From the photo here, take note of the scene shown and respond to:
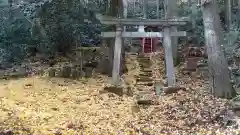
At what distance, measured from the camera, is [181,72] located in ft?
45.8

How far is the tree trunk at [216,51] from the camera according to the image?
9336 mm

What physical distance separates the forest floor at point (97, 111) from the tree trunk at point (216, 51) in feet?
1.49

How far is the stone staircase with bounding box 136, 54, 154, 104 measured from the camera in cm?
1049

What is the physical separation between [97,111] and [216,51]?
11.0 ft

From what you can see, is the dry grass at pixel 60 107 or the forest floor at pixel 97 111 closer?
the forest floor at pixel 97 111

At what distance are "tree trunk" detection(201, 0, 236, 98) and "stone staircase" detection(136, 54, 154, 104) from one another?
1.92 meters

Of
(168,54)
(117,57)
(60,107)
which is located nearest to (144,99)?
(117,57)

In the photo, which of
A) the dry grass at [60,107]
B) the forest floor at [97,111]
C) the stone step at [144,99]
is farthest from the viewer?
the stone step at [144,99]

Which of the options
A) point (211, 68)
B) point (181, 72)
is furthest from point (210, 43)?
point (181, 72)

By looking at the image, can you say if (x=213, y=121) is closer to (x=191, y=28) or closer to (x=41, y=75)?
(x=41, y=75)

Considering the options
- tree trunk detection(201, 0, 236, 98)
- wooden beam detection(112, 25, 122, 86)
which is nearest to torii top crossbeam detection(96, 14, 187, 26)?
wooden beam detection(112, 25, 122, 86)

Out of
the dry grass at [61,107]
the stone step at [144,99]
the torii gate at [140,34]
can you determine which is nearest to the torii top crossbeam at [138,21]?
the torii gate at [140,34]

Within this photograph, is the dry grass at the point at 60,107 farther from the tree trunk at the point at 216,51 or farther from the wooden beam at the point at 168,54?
the tree trunk at the point at 216,51

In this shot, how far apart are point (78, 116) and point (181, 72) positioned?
6.43m
